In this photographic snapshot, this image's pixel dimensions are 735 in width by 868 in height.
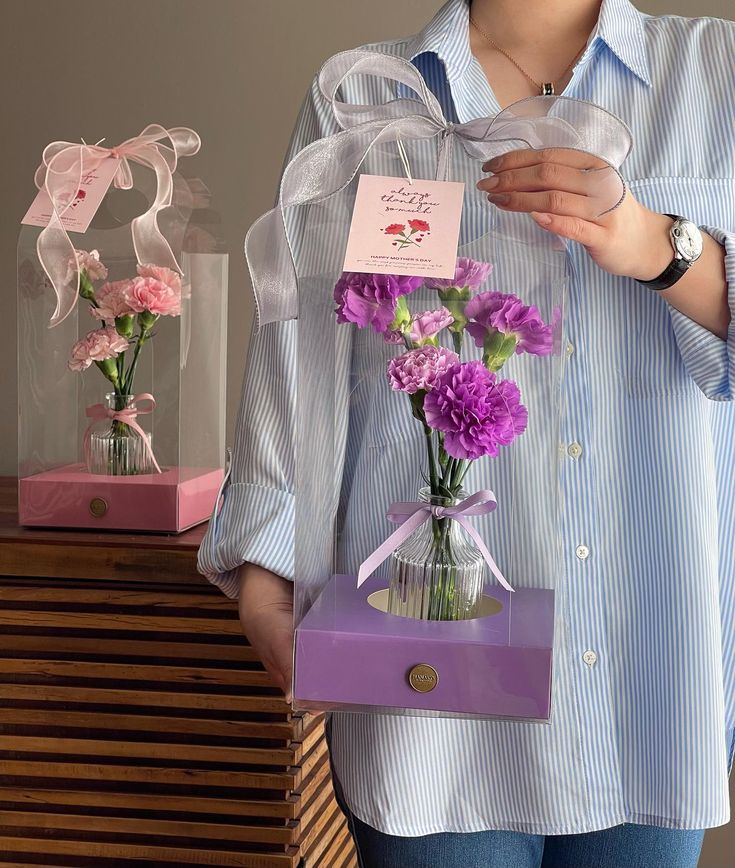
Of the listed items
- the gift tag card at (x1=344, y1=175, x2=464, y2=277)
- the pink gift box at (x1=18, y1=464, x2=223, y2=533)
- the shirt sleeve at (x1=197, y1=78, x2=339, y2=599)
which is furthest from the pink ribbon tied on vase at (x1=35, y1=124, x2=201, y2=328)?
the gift tag card at (x1=344, y1=175, x2=464, y2=277)

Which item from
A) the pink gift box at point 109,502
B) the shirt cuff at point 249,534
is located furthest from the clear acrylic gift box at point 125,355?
the shirt cuff at point 249,534

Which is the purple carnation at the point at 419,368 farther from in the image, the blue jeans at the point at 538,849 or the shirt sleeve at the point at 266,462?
the blue jeans at the point at 538,849

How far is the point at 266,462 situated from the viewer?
2.95ft

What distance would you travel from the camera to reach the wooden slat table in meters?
1.51

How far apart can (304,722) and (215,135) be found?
122cm

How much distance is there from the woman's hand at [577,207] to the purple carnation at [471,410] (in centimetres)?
12

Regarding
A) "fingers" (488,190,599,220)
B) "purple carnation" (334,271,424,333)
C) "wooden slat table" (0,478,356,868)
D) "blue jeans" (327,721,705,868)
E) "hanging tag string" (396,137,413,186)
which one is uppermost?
"hanging tag string" (396,137,413,186)

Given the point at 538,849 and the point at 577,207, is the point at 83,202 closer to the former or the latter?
the point at 577,207

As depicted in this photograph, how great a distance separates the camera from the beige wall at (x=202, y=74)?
2.08m

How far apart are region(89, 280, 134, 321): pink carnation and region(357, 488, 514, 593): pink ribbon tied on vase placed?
970 mm

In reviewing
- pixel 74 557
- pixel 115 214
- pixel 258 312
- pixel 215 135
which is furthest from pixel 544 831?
pixel 215 135

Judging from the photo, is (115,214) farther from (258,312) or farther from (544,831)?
(544,831)

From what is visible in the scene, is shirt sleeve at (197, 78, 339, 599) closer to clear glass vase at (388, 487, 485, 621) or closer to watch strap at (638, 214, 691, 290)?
clear glass vase at (388, 487, 485, 621)

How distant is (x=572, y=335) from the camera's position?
84 cm
